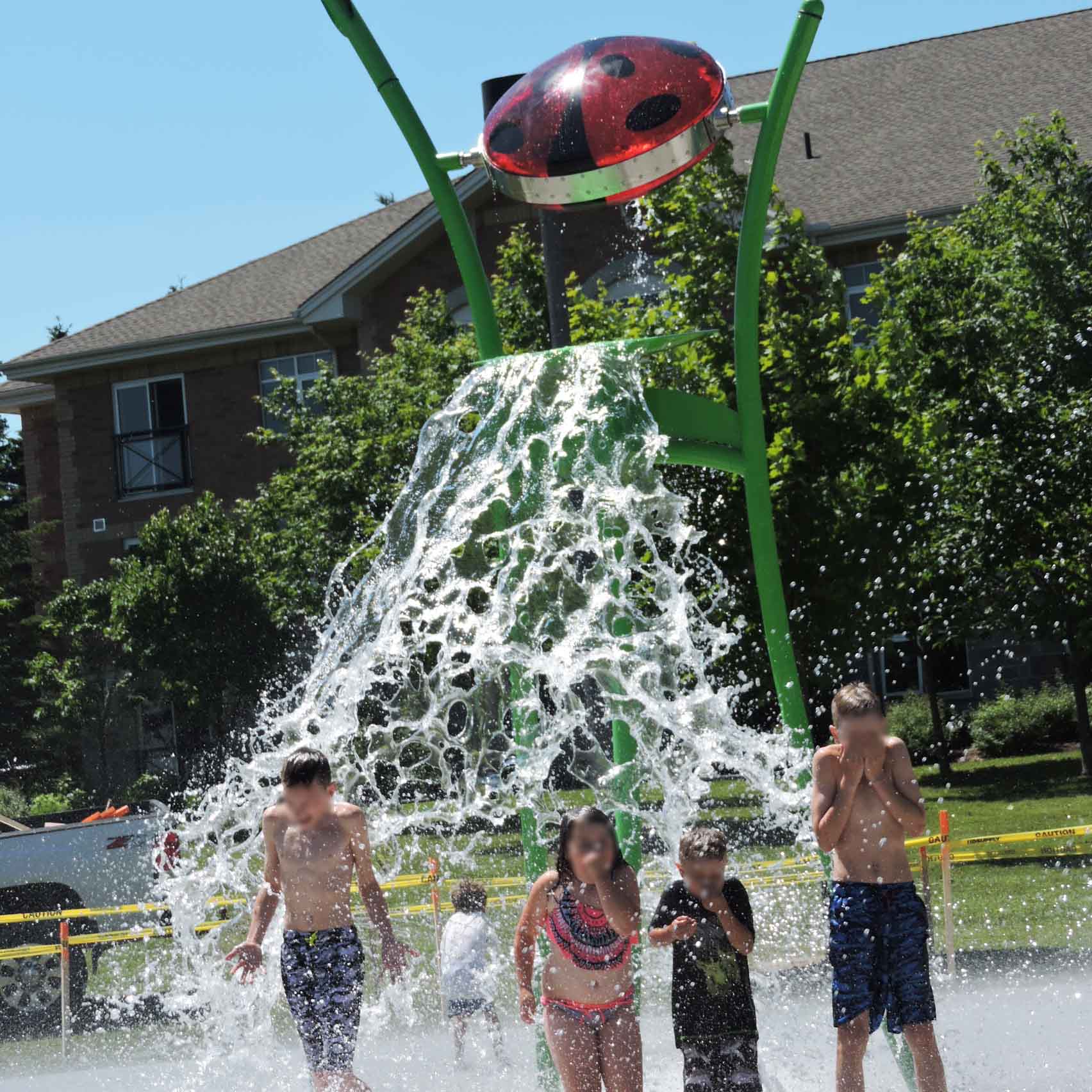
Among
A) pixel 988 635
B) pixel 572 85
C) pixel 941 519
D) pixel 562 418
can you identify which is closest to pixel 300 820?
pixel 562 418

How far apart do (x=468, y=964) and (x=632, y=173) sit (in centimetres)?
390

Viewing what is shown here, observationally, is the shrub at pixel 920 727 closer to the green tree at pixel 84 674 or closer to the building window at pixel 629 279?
the building window at pixel 629 279

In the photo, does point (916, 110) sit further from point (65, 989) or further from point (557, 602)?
point (557, 602)

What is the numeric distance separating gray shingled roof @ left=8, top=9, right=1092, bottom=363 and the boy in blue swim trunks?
1876 centimetres

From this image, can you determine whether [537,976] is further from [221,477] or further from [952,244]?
[221,477]

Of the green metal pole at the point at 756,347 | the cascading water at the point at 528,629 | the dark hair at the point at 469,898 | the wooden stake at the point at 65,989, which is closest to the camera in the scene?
the cascading water at the point at 528,629

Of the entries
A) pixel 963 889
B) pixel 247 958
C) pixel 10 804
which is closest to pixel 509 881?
pixel 247 958

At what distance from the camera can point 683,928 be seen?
4.69m

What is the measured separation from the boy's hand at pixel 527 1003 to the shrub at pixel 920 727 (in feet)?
54.0

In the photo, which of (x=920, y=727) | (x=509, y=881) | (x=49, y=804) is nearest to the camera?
(x=509, y=881)

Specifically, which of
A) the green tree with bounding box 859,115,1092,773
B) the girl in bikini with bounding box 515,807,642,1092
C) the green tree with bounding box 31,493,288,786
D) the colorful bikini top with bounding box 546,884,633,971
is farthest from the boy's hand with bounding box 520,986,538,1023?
the green tree with bounding box 31,493,288,786

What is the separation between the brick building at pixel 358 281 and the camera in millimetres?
23641

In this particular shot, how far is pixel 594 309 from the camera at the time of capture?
16.0m

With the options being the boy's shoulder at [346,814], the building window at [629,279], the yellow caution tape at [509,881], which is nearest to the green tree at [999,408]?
the building window at [629,279]
